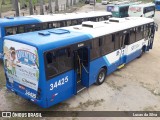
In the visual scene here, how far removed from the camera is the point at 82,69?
10031 mm

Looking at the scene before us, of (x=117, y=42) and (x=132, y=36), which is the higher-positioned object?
(x=132, y=36)

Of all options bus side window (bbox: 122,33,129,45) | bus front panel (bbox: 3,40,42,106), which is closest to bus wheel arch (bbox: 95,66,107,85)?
bus side window (bbox: 122,33,129,45)

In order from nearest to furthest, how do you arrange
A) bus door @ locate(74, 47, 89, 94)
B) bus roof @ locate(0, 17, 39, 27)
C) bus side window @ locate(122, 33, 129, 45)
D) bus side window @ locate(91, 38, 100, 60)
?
bus door @ locate(74, 47, 89, 94)
bus side window @ locate(91, 38, 100, 60)
bus side window @ locate(122, 33, 129, 45)
bus roof @ locate(0, 17, 39, 27)

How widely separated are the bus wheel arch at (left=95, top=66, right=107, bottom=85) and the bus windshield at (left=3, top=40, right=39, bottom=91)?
4034 millimetres

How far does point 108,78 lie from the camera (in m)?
12.4

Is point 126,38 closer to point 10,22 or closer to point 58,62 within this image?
point 58,62

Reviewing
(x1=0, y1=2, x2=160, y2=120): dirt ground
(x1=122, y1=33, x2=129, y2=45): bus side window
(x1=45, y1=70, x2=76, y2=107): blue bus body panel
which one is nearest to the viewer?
(x1=45, y1=70, x2=76, y2=107): blue bus body panel

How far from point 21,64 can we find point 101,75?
470cm

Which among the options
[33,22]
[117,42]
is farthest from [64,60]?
[33,22]

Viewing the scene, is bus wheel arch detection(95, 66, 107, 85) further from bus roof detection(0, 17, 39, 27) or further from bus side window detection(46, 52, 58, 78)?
bus roof detection(0, 17, 39, 27)

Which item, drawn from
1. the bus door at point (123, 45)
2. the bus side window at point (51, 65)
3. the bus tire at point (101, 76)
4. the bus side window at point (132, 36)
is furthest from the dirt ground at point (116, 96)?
the bus side window at point (51, 65)

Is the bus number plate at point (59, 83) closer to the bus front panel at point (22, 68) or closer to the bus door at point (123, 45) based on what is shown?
the bus front panel at point (22, 68)

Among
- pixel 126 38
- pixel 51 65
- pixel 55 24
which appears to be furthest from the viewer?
pixel 55 24

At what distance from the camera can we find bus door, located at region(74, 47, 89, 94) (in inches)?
382
